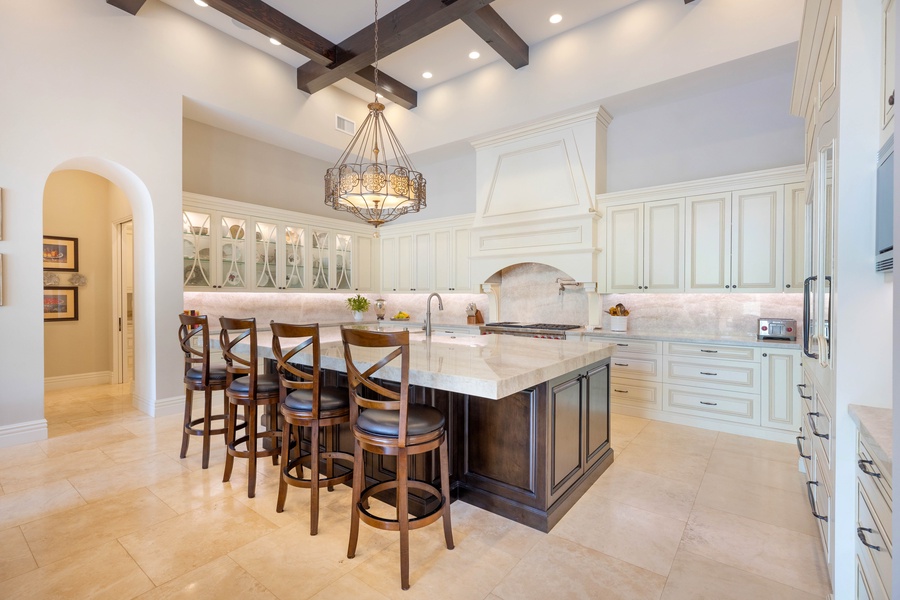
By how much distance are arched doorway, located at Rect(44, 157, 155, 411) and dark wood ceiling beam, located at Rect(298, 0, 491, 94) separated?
8.66ft

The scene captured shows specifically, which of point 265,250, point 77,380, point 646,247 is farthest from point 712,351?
point 77,380

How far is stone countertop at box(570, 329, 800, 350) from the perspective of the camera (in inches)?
145

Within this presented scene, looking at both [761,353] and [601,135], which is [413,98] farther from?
[761,353]

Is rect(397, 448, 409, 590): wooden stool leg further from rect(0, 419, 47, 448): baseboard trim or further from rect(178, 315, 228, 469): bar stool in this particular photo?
rect(0, 419, 47, 448): baseboard trim

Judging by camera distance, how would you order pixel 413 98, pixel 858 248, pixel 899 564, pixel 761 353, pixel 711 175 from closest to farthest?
pixel 899 564
pixel 858 248
pixel 761 353
pixel 711 175
pixel 413 98

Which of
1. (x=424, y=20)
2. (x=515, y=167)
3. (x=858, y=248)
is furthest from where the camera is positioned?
(x=515, y=167)

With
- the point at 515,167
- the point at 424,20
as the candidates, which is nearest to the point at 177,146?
the point at 424,20

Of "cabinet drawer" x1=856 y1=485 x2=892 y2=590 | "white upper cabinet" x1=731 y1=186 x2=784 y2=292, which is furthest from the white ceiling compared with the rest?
"cabinet drawer" x1=856 y1=485 x2=892 y2=590

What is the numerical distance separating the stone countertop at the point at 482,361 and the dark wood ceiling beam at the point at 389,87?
3975 millimetres

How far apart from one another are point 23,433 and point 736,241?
6893mm

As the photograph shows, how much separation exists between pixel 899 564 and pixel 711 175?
4.51 meters

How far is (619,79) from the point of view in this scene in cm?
450

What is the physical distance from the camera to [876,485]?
122 centimetres

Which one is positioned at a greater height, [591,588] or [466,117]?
[466,117]
